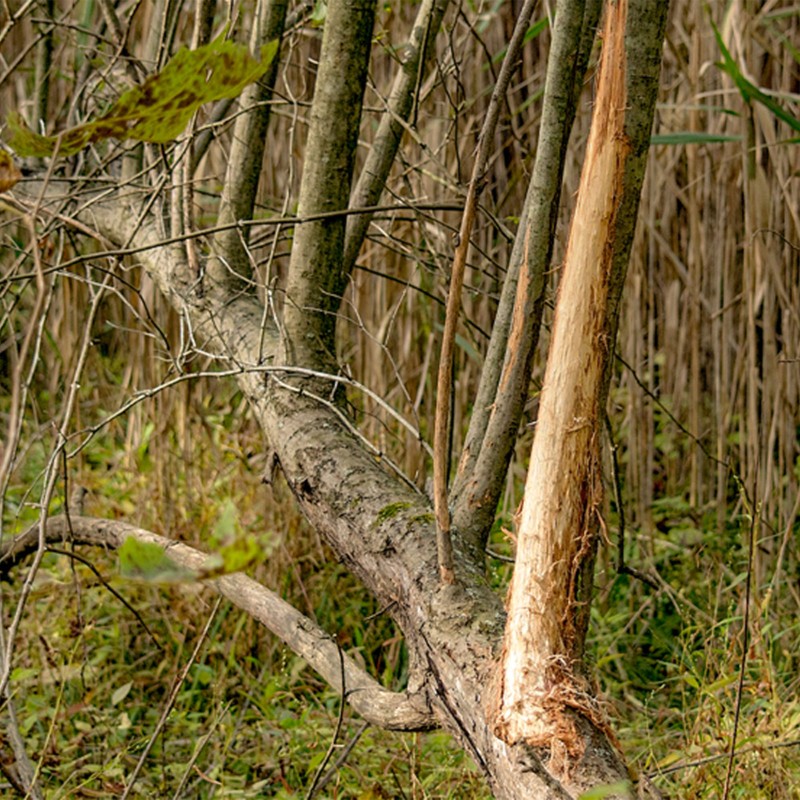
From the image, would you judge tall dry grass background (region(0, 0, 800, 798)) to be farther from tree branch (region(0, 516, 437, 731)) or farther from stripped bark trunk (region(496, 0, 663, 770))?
stripped bark trunk (region(496, 0, 663, 770))

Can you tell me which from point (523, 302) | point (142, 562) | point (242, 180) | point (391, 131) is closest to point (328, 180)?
point (391, 131)

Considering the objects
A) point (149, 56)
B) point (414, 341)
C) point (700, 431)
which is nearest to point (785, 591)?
point (700, 431)

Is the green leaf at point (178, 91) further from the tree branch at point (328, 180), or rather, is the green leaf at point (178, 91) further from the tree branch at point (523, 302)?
the tree branch at point (328, 180)

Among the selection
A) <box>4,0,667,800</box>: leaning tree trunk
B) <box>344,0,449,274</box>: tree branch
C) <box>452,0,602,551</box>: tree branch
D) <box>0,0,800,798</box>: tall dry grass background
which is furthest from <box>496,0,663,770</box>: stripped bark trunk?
<box>0,0,800,798</box>: tall dry grass background

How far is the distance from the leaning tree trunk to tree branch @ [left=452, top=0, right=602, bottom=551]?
15 millimetres

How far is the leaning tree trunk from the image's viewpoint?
1.11 metres

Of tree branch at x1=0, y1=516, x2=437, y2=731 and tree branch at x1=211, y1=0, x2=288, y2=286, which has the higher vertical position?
tree branch at x1=211, y1=0, x2=288, y2=286

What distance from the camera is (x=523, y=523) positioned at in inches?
47.6

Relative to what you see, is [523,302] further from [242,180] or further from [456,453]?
[456,453]

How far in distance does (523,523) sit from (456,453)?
155cm

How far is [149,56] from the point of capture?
273 cm

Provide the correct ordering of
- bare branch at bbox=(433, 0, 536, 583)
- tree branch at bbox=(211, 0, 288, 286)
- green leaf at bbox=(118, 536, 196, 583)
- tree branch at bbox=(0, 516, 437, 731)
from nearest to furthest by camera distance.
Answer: green leaf at bbox=(118, 536, 196, 583)
bare branch at bbox=(433, 0, 536, 583)
tree branch at bbox=(0, 516, 437, 731)
tree branch at bbox=(211, 0, 288, 286)

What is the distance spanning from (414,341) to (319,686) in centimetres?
96

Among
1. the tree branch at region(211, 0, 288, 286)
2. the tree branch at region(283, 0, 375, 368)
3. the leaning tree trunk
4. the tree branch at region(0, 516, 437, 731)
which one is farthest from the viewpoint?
the tree branch at region(211, 0, 288, 286)
